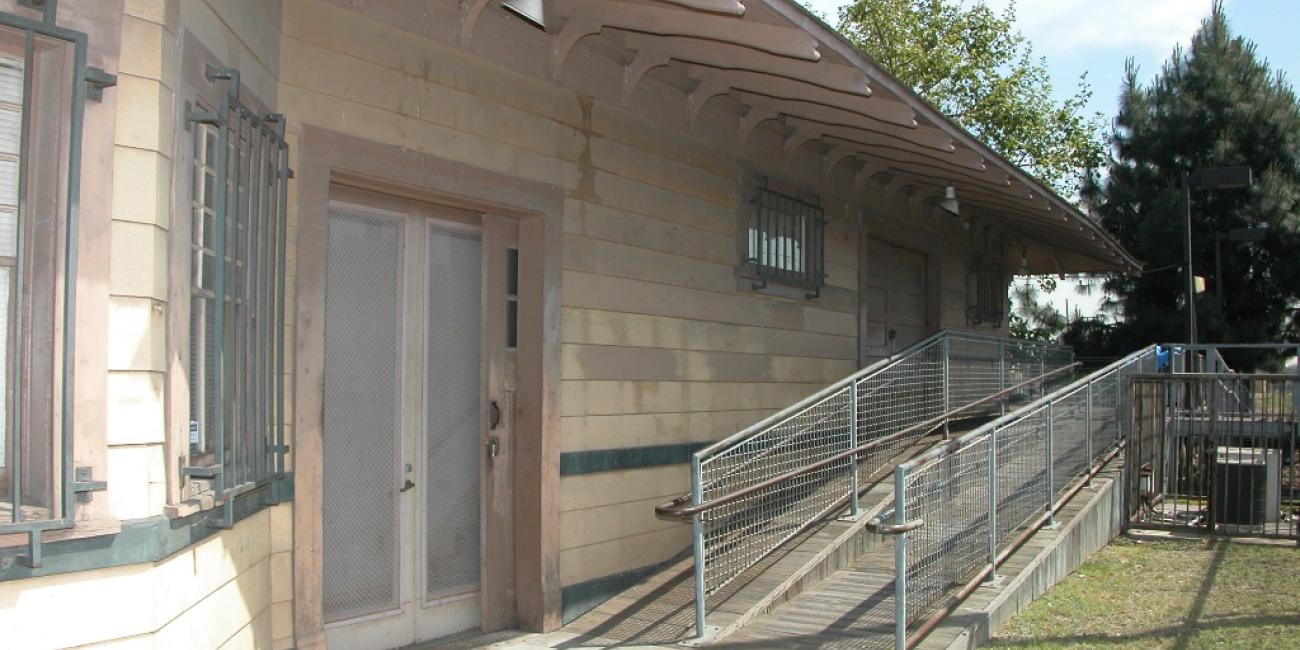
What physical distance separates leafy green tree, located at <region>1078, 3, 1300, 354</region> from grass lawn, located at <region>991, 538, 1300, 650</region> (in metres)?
11.7

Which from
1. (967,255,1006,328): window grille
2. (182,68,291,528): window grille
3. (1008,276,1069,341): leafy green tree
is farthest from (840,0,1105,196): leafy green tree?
(182,68,291,528): window grille

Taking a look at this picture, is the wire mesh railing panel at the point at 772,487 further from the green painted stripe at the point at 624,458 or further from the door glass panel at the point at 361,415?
the door glass panel at the point at 361,415

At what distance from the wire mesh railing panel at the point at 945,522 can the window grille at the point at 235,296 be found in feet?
9.79

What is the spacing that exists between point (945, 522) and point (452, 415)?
277cm

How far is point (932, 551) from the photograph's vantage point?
231 inches

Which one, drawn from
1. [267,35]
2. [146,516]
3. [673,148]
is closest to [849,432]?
[673,148]

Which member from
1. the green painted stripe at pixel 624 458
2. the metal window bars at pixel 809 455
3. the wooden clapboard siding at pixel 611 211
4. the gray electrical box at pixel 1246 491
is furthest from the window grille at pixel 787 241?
the gray electrical box at pixel 1246 491

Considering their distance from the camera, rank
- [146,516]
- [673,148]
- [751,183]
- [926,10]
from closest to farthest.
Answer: [146,516]
[673,148]
[751,183]
[926,10]

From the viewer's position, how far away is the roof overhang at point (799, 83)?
5.88 m

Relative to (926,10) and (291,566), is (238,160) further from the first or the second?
(926,10)

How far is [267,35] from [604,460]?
125 inches

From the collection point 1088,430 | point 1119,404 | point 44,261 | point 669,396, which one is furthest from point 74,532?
point 1119,404

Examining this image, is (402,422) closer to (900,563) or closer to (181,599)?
(181,599)

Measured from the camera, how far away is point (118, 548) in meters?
3.23
